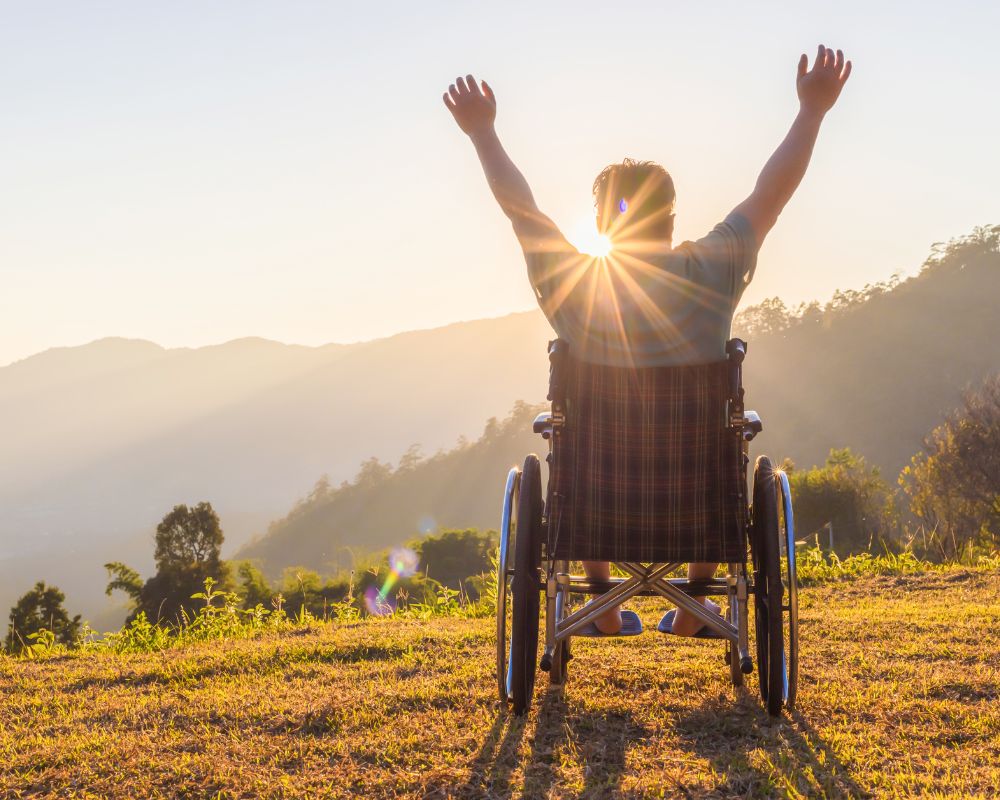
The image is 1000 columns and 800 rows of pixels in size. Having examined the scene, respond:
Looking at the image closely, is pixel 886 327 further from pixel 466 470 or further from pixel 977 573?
pixel 977 573

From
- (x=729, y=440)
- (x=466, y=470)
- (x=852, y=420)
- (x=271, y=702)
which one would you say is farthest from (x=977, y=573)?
(x=466, y=470)

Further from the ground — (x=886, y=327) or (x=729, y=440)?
(x=886, y=327)

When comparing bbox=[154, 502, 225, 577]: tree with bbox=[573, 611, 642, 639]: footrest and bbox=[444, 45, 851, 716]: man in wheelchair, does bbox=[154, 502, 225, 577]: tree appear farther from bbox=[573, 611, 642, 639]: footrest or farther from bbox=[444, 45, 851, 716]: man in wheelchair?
bbox=[444, 45, 851, 716]: man in wheelchair

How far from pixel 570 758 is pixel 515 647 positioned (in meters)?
0.42

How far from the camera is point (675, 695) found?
10.0 feet

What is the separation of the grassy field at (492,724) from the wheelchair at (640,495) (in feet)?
0.89

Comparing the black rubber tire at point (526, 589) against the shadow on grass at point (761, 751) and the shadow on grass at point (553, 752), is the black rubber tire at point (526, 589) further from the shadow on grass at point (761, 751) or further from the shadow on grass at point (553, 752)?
the shadow on grass at point (761, 751)

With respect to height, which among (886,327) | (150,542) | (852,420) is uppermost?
(886,327)

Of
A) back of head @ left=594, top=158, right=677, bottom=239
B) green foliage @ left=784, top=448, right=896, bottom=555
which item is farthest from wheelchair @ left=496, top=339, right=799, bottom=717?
green foliage @ left=784, top=448, right=896, bottom=555

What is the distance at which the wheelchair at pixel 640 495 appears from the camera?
2.83 meters

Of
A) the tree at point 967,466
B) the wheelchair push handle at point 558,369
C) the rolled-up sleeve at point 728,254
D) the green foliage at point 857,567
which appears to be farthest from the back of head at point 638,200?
the tree at point 967,466

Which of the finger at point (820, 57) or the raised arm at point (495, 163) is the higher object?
the finger at point (820, 57)

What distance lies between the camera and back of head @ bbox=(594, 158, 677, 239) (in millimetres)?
2934

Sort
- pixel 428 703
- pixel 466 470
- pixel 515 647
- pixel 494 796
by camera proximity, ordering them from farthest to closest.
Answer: pixel 466 470
pixel 428 703
pixel 515 647
pixel 494 796
